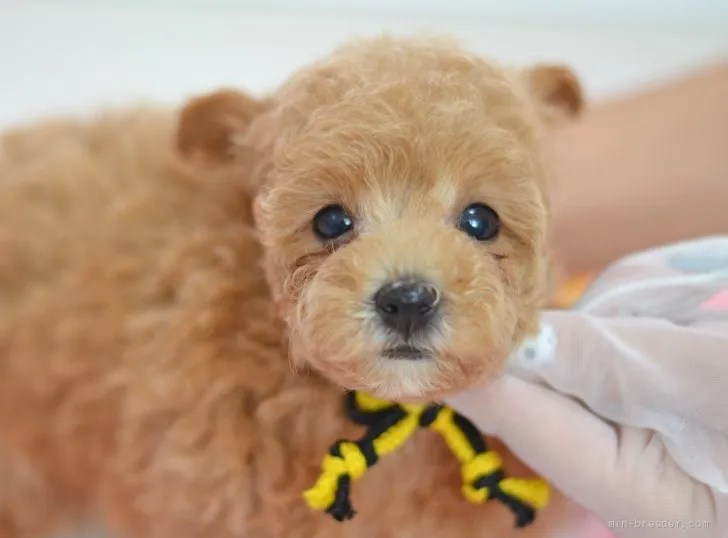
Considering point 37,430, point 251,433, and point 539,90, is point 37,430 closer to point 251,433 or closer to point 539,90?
point 251,433

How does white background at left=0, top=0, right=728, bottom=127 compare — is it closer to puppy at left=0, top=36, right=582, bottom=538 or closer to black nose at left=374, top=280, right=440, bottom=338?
puppy at left=0, top=36, right=582, bottom=538

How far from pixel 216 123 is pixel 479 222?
1.15ft

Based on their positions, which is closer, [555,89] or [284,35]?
[555,89]

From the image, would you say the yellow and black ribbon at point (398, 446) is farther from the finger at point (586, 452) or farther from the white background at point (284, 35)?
the white background at point (284, 35)

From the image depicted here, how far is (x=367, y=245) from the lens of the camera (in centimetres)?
68

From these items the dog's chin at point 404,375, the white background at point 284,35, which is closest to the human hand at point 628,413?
the dog's chin at point 404,375

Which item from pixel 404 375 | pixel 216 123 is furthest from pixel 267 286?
pixel 404 375

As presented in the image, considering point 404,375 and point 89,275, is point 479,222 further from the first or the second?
point 89,275

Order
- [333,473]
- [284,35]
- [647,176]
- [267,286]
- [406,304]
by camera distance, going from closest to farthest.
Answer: [406,304], [333,473], [267,286], [647,176], [284,35]

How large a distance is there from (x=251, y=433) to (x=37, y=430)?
30 centimetres

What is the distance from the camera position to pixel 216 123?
0.94 metres

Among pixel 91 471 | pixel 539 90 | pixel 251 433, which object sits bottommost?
pixel 91 471

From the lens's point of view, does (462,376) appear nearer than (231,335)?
Yes

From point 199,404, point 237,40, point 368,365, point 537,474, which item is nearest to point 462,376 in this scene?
point 368,365
